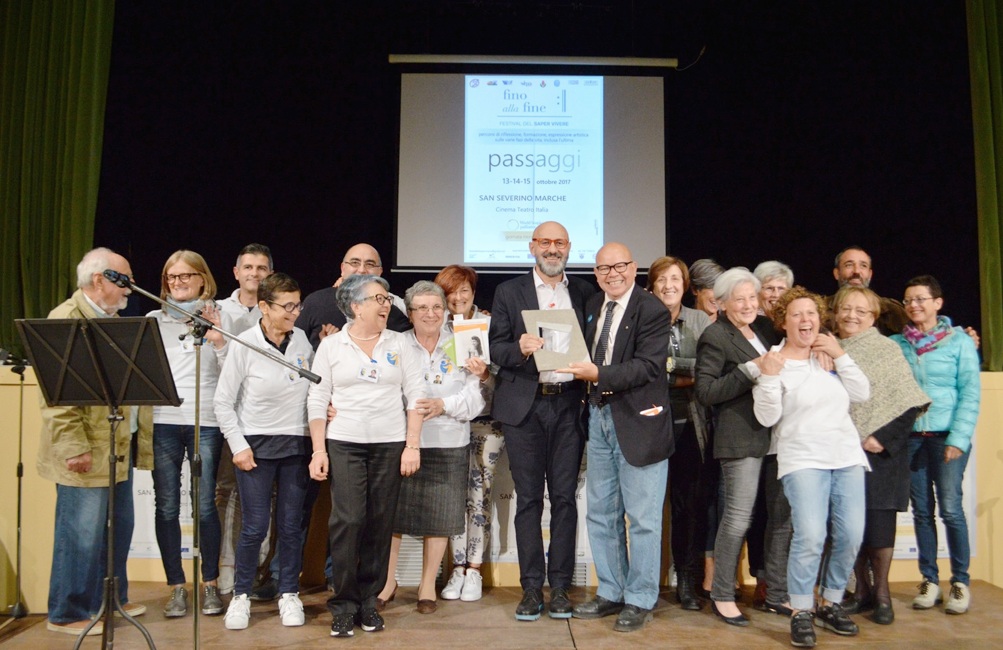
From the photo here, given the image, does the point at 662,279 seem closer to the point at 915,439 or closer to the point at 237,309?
the point at 915,439

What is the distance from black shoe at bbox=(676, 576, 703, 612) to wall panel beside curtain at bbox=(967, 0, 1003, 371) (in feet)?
9.00

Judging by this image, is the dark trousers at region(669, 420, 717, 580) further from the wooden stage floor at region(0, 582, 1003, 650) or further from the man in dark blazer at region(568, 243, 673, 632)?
the man in dark blazer at region(568, 243, 673, 632)

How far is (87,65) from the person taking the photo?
5.35 m

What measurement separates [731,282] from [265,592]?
2823mm

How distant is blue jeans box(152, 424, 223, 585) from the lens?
387 cm

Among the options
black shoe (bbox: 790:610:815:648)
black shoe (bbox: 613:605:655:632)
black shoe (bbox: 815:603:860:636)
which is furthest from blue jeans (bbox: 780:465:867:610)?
black shoe (bbox: 613:605:655:632)

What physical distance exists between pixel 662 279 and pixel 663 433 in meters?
0.84

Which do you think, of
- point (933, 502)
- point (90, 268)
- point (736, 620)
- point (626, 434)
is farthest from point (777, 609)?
point (90, 268)

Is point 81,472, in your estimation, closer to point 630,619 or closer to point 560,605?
point 560,605

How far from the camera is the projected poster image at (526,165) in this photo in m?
5.95

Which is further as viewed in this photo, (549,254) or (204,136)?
(204,136)

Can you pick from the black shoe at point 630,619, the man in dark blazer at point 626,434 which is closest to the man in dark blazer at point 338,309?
the man in dark blazer at point 626,434

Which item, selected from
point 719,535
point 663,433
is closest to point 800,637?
point 719,535

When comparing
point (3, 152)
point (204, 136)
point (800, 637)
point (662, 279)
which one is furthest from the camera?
point (204, 136)
